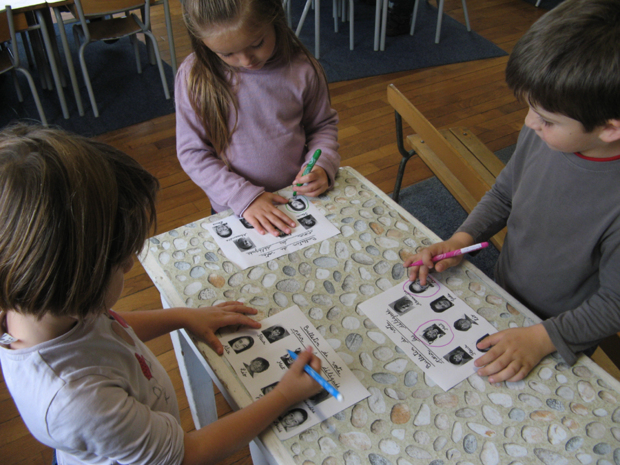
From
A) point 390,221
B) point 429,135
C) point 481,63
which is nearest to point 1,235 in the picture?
point 390,221

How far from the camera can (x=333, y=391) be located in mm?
708

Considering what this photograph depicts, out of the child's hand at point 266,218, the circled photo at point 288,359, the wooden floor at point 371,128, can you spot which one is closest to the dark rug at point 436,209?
the wooden floor at point 371,128

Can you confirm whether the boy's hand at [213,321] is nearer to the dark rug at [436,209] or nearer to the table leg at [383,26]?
the dark rug at [436,209]

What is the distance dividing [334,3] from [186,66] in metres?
3.20

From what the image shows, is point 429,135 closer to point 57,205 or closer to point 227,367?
point 227,367

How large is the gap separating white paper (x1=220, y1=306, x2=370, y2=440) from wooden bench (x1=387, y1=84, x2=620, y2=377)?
0.75 meters

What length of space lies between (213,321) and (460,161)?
89cm

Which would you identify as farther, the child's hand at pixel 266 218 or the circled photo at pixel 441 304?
the child's hand at pixel 266 218

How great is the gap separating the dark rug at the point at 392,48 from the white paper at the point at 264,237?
2457 mm

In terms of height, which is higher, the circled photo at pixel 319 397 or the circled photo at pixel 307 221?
the circled photo at pixel 307 221

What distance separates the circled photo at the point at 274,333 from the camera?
2.70 ft

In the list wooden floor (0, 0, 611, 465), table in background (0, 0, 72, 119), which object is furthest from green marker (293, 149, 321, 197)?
table in background (0, 0, 72, 119)

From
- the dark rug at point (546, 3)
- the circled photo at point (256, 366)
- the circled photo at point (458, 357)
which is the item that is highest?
the circled photo at point (256, 366)

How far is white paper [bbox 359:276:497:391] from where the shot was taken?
2.56 feet
